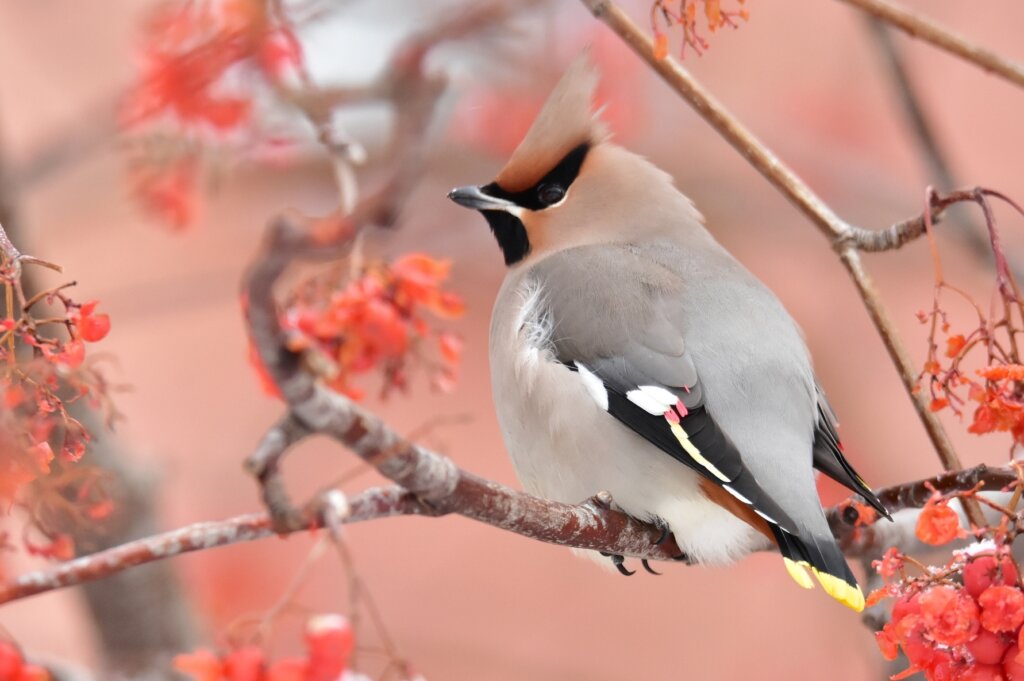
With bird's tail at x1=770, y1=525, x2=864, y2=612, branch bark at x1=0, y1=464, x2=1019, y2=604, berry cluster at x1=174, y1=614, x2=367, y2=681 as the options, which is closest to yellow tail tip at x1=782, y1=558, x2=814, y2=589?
bird's tail at x1=770, y1=525, x2=864, y2=612

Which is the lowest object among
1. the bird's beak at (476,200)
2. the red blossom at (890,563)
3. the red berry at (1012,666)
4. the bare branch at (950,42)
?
the red berry at (1012,666)

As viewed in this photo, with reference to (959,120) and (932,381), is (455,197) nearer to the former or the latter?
(932,381)

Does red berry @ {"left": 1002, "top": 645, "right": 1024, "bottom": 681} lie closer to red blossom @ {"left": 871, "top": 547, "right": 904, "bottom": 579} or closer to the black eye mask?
red blossom @ {"left": 871, "top": 547, "right": 904, "bottom": 579}

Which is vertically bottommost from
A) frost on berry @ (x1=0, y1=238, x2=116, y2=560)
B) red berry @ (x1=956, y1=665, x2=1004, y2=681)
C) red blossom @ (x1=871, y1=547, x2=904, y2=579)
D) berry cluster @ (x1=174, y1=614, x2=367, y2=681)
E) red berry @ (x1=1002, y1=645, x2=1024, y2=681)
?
berry cluster @ (x1=174, y1=614, x2=367, y2=681)

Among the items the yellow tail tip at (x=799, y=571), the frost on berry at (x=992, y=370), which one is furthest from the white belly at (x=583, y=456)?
the frost on berry at (x=992, y=370)

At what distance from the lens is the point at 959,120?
5.13 meters

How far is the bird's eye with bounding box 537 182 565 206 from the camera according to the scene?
2.41 m

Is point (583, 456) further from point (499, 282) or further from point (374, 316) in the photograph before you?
point (499, 282)

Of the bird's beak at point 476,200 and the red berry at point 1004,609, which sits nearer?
the red berry at point 1004,609

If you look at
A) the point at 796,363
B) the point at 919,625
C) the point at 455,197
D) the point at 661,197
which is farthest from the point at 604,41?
the point at 919,625

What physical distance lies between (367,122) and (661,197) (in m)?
1.57

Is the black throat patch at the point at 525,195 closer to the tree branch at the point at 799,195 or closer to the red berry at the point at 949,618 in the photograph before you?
the tree branch at the point at 799,195

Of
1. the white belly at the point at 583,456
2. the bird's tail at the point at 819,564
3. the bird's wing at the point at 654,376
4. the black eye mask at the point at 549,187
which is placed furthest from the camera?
the black eye mask at the point at 549,187

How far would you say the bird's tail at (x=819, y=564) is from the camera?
163cm
